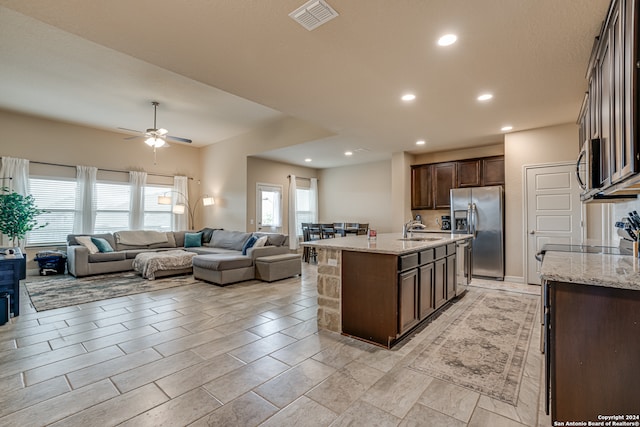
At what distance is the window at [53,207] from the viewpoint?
20.9 feet

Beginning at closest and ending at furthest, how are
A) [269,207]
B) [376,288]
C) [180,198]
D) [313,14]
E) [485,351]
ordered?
[313,14] → [485,351] → [376,288] → [269,207] → [180,198]

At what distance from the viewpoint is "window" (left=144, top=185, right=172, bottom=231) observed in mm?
7953

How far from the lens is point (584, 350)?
1.49 meters

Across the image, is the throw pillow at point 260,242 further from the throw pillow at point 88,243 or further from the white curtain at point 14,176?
the white curtain at point 14,176

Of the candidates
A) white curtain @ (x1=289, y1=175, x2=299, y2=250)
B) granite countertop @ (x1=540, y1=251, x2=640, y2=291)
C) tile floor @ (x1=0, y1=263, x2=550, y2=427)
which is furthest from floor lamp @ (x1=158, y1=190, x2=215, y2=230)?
granite countertop @ (x1=540, y1=251, x2=640, y2=291)

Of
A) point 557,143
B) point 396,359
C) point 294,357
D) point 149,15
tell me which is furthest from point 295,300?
point 557,143

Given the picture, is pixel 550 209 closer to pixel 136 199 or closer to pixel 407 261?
pixel 407 261

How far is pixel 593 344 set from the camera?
147 cm

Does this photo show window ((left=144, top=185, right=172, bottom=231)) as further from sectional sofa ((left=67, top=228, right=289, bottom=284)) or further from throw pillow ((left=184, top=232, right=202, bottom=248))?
throw pillow ((left=184, top=232, right=202, bottom=248))

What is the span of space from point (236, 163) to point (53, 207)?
A: 4041mm

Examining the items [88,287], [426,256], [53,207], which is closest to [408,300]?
[426,256]

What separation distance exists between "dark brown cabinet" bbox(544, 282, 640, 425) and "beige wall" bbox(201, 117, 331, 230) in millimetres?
5040

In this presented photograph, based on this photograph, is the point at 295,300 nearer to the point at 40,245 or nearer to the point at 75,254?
the point at 75,254

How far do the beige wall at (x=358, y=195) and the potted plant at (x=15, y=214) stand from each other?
684 centimetres
